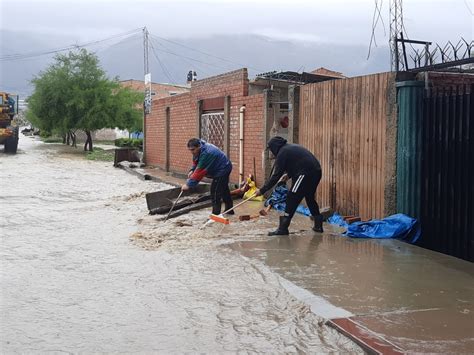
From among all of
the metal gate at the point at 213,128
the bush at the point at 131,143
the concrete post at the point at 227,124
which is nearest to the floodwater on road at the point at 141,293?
the concrete post at the point at 227,124

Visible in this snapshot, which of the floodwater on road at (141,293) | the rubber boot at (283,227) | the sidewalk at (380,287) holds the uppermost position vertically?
the rubber boot at (283,227)

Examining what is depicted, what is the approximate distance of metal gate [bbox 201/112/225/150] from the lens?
1470 cm

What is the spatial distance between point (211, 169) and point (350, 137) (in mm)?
2403

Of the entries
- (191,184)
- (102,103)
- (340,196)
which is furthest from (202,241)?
(102,103)

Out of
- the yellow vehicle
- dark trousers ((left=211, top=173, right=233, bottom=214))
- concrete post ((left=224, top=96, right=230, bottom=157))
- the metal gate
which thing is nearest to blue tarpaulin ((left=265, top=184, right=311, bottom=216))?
dark trousers ((left=211, top=173, right=233, bottom=214))

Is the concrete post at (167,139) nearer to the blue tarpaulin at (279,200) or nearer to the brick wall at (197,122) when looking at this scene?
the brick wall at (197,122)

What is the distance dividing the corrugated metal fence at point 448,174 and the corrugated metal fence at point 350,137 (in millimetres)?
753

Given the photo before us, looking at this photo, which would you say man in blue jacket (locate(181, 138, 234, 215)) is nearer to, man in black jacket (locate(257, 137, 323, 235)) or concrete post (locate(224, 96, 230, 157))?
man in black jacket (locate(257, 137, 323, 235))

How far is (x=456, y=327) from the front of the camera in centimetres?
429

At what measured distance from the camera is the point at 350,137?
29.3 feet

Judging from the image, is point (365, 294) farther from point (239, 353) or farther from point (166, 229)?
point (166, 229)

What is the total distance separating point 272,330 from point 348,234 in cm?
385

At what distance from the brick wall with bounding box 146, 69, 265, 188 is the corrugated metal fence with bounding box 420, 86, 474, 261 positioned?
492 cm

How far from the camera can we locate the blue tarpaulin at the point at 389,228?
7.49 metres
